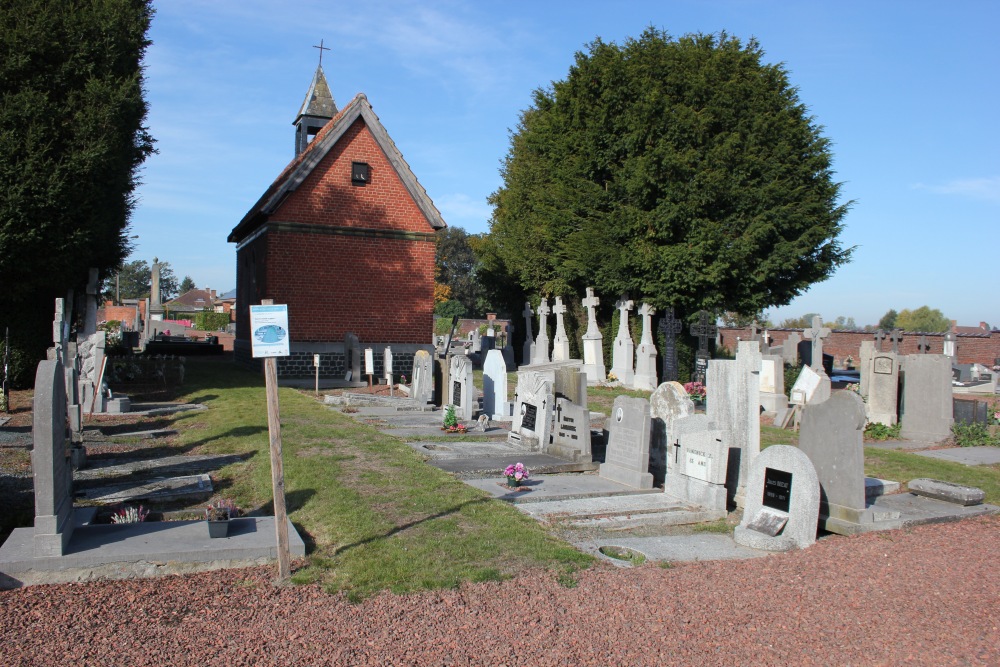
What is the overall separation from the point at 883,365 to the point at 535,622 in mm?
15159

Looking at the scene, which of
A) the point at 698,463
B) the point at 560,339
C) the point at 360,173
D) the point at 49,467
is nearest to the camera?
the point at 49,467

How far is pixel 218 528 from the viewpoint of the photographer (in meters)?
6.90

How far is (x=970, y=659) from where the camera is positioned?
17.3ft

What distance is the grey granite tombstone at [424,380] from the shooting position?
17.7 meters

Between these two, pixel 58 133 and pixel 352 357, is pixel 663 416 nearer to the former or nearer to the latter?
pixel 352 357

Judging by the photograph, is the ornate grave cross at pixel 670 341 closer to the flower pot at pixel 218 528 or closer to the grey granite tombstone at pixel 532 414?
the grey granite tombstone at pixel 532 414

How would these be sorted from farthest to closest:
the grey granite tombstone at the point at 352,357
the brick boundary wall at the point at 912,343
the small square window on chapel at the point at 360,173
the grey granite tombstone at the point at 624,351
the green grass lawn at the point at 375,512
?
the brick boundary wall at the point at 912,343 < the grey granite tombstone at the point at 624,351 < the small square window on chapel at the point at 360,173 < the grey granite tombstone at the point at 352,357 < the green grass lawn at the point at 375,512

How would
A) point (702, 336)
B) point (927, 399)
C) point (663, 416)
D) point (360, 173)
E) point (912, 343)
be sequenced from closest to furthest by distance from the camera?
point (663, 416)
point (927, 399)
point (702, 336)
point (360, 173)
point (912, 343)

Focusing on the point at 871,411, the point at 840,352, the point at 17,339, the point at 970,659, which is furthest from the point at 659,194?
the point at 840,352

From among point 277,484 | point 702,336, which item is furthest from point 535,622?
point 702,336

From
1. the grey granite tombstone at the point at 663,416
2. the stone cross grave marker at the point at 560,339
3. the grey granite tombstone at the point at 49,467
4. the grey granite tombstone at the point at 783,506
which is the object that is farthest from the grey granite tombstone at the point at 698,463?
the stone cross grave marker at the point at 560,339

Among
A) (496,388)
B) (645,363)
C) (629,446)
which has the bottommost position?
(629,446)

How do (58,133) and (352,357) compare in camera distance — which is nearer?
(58,133)

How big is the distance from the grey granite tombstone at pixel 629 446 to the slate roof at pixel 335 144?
16280 mm
